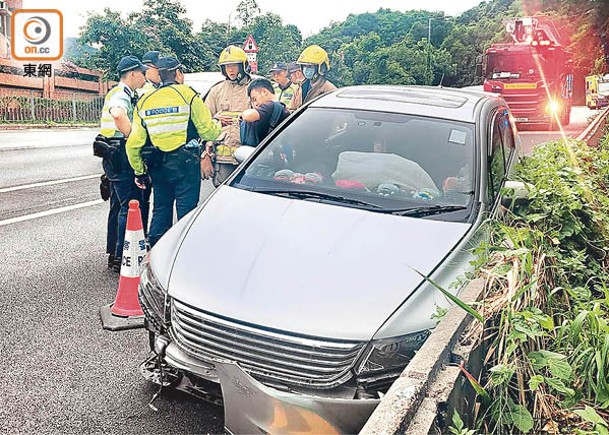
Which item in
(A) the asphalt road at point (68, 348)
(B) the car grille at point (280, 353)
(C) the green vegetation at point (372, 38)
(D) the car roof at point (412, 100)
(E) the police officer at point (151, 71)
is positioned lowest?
(A) the asphalt road at point (68, 348)

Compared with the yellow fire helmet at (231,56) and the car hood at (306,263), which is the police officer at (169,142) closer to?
the yellow fire helmet at (231,56)

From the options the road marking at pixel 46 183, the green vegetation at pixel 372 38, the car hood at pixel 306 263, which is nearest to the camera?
the car hood at pixel 306 263

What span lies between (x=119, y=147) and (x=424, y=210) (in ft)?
11.2

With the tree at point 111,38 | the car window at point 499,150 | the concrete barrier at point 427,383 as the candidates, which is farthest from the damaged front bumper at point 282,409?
the tree at point 111,38

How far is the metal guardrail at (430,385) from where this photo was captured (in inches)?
82.4

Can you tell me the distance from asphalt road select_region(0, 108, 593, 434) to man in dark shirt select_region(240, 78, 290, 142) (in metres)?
1.91

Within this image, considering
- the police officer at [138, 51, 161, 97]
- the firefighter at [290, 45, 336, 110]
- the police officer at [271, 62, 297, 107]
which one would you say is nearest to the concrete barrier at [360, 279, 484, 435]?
the police officer at [138, 51, 161, 97]

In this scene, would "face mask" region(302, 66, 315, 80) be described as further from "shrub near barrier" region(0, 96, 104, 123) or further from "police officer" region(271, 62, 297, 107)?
"shrub near barrier" region(0, 96, 104, 123)

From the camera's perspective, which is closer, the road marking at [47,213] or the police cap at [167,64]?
the police cap at [167,64]

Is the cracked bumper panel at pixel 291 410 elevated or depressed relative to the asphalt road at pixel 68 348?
elevated

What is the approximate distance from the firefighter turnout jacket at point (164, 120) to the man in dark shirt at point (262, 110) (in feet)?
2.61

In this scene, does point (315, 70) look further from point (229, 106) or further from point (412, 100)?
point (412, 100)

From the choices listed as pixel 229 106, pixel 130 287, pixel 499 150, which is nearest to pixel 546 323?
pixel 499 150

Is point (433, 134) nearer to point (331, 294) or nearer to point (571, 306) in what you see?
point (571, 306)
